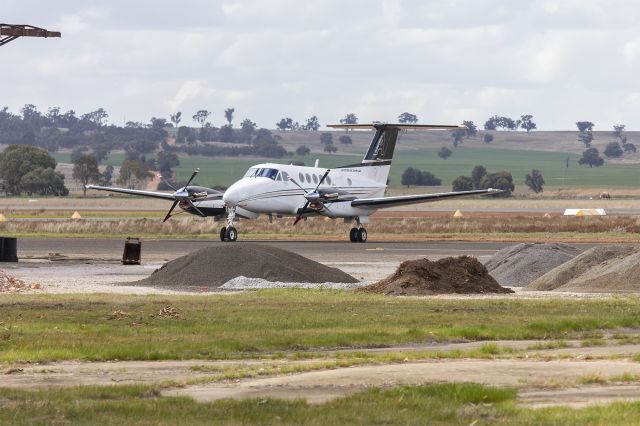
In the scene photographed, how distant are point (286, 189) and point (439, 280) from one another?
1199 inches

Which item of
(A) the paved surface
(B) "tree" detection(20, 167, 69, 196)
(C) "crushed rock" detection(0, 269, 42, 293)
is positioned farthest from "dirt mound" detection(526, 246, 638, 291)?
(B) "tree" detection(20, 167, 69, 196)

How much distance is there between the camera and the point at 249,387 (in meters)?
17.3

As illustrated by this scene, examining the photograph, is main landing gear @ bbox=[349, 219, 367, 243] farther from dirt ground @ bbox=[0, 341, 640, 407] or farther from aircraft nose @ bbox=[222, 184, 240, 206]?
dirt ground @ bbox=[0, 341, 640, 407]

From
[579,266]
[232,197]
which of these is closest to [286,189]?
[232,197]

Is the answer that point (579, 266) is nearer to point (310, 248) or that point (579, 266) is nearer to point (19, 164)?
point (310, 248)

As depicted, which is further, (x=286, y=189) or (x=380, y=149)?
(x=380, y=149)

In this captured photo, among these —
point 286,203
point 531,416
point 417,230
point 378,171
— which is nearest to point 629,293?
point 531,416

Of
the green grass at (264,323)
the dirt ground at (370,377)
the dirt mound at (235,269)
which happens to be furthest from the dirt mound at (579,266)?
the dirt ground at (370,377)

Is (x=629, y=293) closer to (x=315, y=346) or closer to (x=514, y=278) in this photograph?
(x=514, y=278)

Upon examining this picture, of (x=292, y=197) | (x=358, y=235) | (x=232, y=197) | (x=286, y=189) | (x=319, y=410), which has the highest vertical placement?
(x=286, y=189)

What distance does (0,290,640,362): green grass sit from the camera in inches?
883

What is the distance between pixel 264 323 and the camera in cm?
2705

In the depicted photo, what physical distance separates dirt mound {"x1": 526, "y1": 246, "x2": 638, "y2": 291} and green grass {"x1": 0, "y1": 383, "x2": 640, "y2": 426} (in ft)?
73.2

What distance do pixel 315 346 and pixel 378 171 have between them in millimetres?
51499
